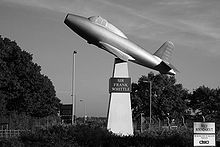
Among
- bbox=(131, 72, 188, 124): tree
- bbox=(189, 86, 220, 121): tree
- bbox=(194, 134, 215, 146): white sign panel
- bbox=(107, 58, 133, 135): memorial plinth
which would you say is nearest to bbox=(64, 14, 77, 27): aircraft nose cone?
bbox=(107, 58, 133, 135): memorial plinth

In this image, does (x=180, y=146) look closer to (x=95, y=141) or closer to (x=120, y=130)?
(x=95, y=141)

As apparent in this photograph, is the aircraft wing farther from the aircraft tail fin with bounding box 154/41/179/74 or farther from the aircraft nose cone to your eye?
the aircraft tail fin with bounding box 154/41/179/74

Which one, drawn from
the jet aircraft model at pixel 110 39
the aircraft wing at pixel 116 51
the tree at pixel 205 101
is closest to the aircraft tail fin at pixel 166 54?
the jet aircraft model at pixel 110 39

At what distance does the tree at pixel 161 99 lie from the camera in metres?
69.8

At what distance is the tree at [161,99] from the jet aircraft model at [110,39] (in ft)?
134

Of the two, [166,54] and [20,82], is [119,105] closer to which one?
[166,54]

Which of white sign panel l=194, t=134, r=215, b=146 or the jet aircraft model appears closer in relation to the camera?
white sign panel l=194, t=134, r=215, b=146

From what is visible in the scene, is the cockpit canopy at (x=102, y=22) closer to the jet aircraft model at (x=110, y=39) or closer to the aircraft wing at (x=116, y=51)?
the jet aircraft model at (x=110, y=39)

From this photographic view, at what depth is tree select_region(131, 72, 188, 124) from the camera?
6975 centimetres

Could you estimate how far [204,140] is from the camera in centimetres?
1741

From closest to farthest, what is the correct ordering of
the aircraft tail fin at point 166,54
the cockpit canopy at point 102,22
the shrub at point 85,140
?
the shrub at point 85,140 → the cockpit canopy at point 102,22 → the aircraft tail fin at point 166,54

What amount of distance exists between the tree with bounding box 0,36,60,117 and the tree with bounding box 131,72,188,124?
18337 mm

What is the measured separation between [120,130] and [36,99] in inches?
1158

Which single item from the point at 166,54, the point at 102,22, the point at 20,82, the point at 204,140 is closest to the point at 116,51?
the point at 102,22
